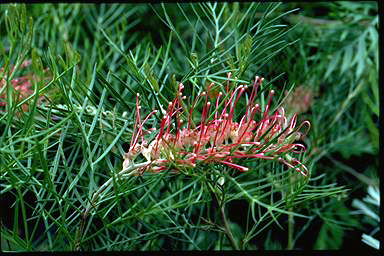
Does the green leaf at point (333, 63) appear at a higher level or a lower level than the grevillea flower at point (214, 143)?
lower

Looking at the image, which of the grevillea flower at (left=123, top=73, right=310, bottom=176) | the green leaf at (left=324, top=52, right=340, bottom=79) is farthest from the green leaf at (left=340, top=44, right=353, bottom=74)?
the grevillea flower at (left=123, top=73, right=310, bottom=176)

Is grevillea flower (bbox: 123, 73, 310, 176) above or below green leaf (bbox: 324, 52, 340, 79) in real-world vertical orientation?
above

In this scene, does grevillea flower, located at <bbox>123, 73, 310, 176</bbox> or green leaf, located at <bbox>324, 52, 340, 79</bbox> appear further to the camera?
green leaf, located at <bbox>324, 52, 340, 79</bbox>

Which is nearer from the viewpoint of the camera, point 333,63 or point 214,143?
point 214,143

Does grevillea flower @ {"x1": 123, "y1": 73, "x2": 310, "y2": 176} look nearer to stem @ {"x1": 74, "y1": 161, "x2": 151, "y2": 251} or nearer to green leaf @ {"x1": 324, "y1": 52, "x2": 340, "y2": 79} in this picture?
stem @ {"x1": 74, "y1": 161, "x2": 151, "y2": 251}

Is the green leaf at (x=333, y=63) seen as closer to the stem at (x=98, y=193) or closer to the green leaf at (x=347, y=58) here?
the green leaf at (x=347, y=58)

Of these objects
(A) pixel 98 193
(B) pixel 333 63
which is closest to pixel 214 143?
(A) pixel 98 193

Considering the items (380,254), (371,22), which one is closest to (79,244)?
(380,254)

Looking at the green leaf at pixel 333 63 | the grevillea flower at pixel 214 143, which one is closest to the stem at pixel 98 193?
the grevillea flower at pixel 214 143

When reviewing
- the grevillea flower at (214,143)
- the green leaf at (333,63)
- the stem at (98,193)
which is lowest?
the green leaf at (333,63)

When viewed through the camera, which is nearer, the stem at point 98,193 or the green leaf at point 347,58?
the stem at point 98,193

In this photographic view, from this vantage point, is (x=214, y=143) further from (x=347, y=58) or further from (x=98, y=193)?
(x=347, y=58)
